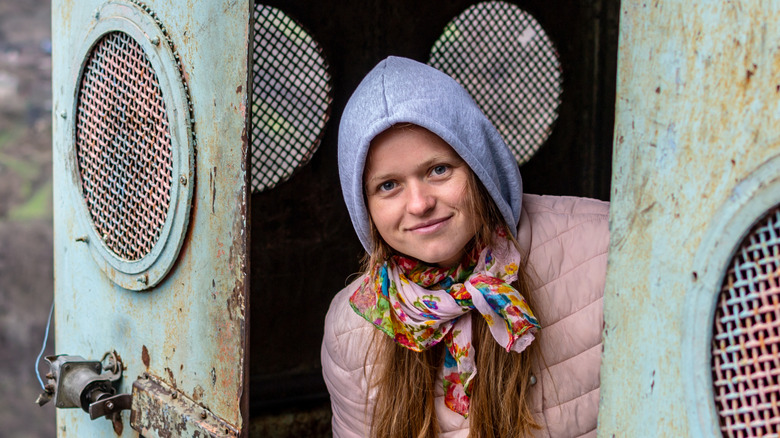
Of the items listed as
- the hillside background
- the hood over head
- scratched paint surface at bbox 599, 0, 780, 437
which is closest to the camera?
scratched paint surface at bbox 599, 0, 780, 437

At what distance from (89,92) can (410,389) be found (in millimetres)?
1244

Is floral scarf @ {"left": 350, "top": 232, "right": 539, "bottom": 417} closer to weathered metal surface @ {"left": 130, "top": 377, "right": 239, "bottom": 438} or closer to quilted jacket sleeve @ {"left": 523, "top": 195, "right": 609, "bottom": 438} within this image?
quilted jacket sleeve @ {"left": 523, "top": 195, "right": 609, "bottom": 438}

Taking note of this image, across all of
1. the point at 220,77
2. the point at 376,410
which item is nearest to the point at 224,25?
the point at 220,77

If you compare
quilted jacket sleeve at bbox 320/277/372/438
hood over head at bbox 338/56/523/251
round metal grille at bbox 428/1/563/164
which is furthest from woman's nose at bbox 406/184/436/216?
round metal grille at bbox 428/1/563/164

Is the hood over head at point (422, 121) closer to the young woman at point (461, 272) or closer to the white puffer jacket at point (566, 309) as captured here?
the young woman at point (461, 272)

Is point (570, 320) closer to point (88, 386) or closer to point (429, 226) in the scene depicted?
point (429, 226)

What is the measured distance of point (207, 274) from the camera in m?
1.86

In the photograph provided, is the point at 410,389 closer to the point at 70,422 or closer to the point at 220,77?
the point at 220,77

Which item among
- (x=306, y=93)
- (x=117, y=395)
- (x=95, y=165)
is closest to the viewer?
(x=117, y=395)

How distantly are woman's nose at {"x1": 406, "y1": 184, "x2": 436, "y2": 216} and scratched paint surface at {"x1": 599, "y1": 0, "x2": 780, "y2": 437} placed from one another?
601 mm

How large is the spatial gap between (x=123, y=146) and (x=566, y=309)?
1.23 m

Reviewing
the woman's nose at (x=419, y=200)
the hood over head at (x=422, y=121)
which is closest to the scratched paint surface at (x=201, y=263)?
the hood over head at (x=422, y=121)

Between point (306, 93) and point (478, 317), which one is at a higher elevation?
point (306, 93)

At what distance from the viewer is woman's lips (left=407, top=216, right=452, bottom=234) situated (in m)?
1.70
